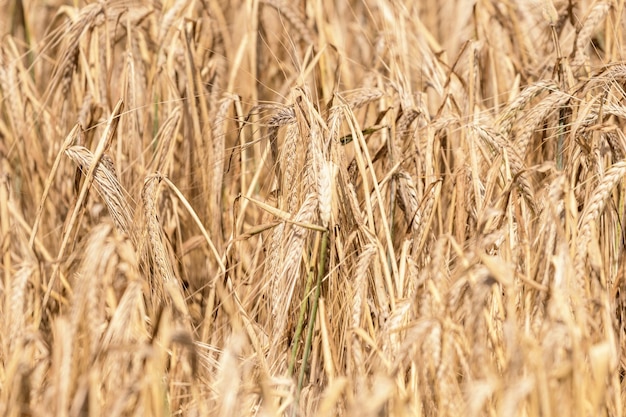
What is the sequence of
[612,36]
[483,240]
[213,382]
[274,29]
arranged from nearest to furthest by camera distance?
[483,240] < [213,382] < [612,36] < [274,29]

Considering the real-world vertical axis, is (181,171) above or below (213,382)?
above

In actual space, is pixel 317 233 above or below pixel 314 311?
above

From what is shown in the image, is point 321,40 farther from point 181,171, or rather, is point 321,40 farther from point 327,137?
point 327,137

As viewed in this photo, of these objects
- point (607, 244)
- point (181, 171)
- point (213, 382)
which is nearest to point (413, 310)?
point (213, 382)

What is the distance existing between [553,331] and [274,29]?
2257mm

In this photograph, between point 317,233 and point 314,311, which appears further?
point 317,233

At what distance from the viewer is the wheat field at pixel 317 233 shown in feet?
4.36

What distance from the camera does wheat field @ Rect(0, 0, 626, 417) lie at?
4.36ft


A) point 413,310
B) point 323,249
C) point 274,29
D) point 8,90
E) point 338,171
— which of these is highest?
point 274,29

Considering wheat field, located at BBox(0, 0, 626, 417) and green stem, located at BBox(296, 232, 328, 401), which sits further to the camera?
green stem, located at BBox(296, 232, 328, 401)

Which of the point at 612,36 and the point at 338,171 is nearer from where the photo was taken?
the point at 338,171

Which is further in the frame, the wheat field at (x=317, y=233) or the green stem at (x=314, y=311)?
the green stem at (x=314, y=311)

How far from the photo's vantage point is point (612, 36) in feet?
7.67

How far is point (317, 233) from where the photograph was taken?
172cm
